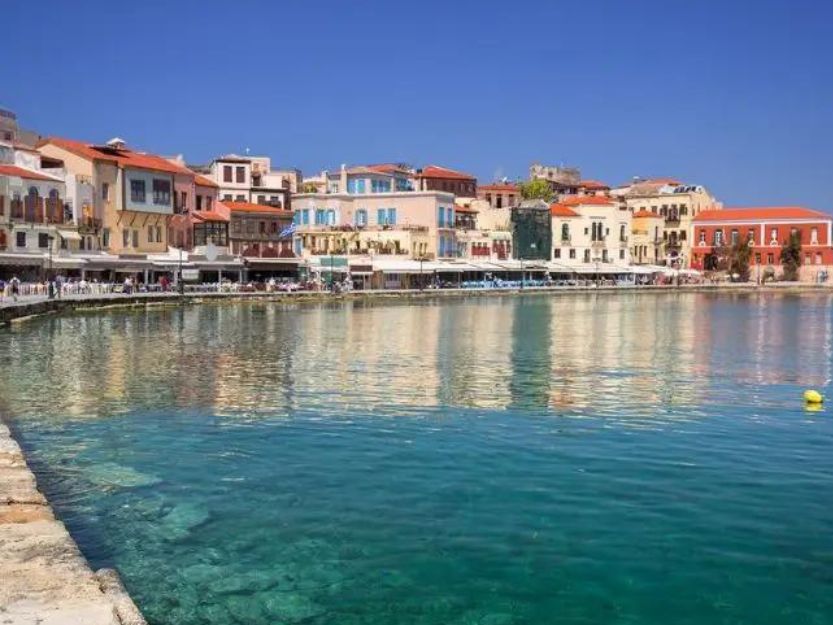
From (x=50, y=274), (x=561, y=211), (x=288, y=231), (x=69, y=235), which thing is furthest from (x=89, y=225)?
(x=561, y=211)

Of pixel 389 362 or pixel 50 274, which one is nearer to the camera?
pixel 389 362

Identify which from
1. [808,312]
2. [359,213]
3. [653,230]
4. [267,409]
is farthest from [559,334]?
[653,230]

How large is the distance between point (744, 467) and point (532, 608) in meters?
6.19

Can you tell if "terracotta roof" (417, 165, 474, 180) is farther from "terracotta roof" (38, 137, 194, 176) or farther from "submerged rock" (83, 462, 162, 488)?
"submerged rock" (83, 462, 162, 488)

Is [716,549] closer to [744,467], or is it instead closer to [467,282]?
[744,467]

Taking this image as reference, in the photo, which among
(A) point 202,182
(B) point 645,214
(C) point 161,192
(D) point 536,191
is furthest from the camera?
(D) point 536,191

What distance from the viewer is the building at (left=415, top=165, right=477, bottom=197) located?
94.8m

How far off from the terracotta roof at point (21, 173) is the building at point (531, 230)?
5127 cm

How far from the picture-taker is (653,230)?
10912 centimetres

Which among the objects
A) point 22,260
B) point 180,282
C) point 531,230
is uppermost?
point 531,230

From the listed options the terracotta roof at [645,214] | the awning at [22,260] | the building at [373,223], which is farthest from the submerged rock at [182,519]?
the terracotta roof at [645,214]

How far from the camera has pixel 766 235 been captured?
4213 inches

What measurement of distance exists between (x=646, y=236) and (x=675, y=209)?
5160mm

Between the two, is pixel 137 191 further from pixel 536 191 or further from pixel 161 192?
pixel 536 191
